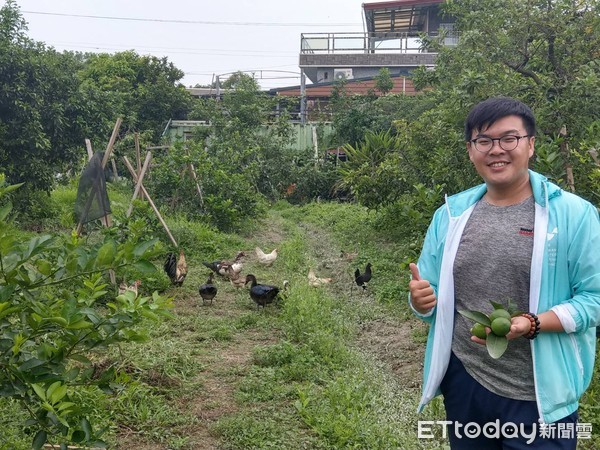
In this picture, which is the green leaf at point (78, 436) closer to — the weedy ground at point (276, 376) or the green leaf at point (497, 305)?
the weedy ground at point (276, 376)

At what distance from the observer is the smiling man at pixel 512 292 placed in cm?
191

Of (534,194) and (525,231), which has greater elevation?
(534,194)

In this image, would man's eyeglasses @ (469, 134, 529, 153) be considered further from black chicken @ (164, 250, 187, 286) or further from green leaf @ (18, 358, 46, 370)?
black chicken @ (164, 250, 187, 286)

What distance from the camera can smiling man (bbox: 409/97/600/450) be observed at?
6.27 feet

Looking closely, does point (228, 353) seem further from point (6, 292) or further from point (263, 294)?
point (6, 292)

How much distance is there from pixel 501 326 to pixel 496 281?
0.75ft

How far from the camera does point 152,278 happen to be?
7531 millimetres

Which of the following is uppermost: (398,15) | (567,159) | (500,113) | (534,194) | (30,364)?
(398,15)

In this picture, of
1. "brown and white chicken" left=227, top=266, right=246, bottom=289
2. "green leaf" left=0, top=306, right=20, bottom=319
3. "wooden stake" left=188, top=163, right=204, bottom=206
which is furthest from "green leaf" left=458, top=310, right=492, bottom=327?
"wooden stake" left=188, top=163, right=204, bottom=206

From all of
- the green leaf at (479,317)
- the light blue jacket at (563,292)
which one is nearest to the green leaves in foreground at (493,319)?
the green leaf at (479,317)

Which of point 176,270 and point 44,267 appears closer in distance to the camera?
point 44,267

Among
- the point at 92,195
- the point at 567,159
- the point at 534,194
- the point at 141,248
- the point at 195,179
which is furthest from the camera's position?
the point at 195,179

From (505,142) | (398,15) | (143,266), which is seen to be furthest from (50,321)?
(398,15)

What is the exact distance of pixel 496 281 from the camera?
6.71ft
